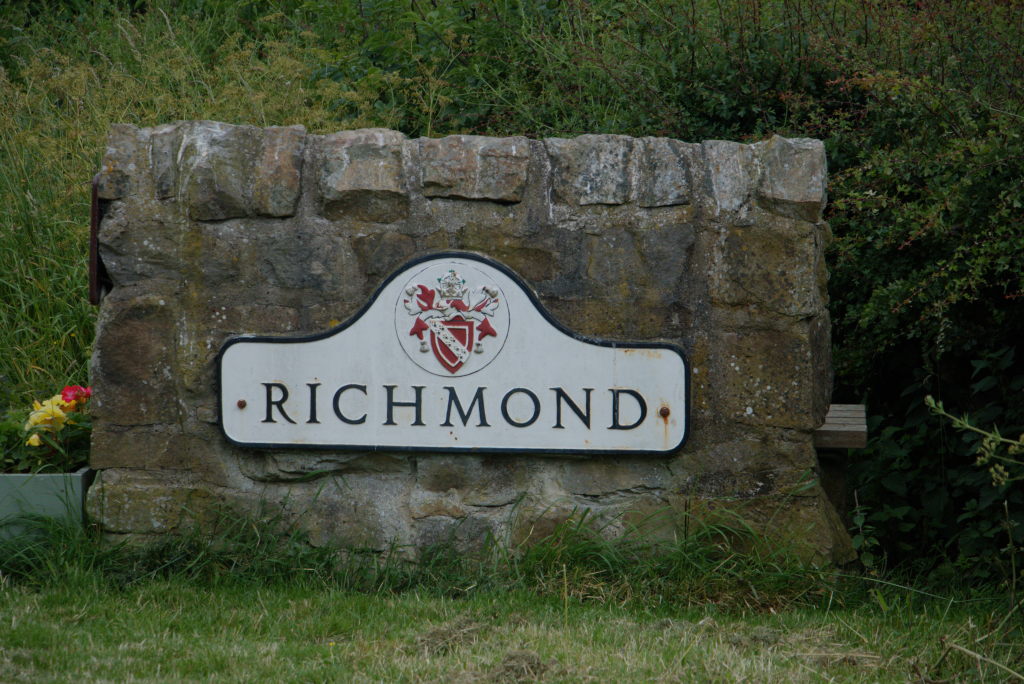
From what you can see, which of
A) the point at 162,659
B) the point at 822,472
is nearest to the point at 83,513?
the point at 162,659

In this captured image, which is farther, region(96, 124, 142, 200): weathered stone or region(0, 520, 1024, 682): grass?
region(96, 124, 142, 200): weathered stone

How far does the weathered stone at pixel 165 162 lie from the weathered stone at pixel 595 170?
124 cm

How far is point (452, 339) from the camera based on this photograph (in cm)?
346

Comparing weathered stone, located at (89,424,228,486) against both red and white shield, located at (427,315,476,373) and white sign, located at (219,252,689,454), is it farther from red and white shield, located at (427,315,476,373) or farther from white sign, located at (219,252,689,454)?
red and white shield, located at (427,315,476,373)

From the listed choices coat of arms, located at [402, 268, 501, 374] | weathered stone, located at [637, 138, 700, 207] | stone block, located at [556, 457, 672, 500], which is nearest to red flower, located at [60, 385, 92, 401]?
coat of arms, located at [402, 268, 501, 374]

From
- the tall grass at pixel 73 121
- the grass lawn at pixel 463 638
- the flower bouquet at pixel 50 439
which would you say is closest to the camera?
the grass lawn at pixel 463 638

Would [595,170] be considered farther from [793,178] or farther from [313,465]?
[313,465]

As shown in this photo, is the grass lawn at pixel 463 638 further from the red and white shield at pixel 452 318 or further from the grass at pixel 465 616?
the red and white shield at pixel 452 318

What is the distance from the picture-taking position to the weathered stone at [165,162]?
3.47 meters

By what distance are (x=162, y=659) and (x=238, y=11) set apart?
5.99 meters

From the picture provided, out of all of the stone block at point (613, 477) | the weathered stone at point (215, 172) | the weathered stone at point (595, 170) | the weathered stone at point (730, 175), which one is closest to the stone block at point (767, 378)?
the stone block at point (613, 477)

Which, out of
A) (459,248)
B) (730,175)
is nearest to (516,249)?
(459,248)

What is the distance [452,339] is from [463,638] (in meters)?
0.98

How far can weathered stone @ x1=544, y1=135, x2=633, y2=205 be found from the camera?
343 cm
